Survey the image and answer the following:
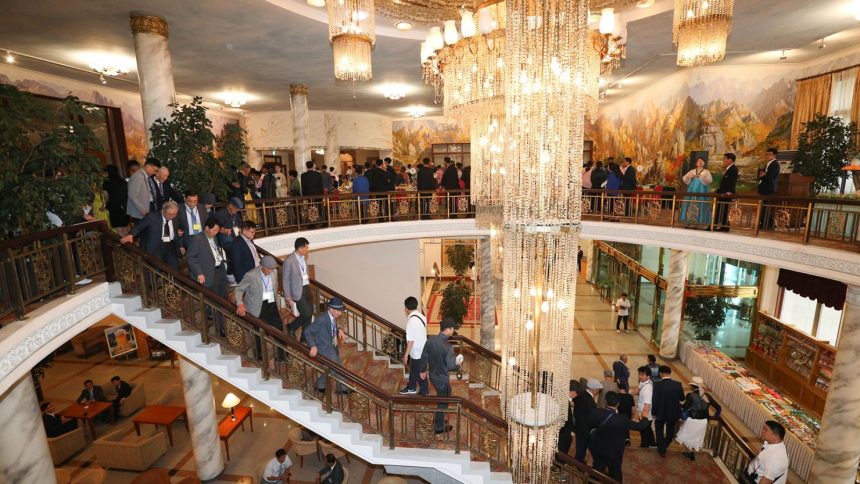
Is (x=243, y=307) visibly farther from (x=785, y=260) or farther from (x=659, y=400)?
(x=785, y=260)

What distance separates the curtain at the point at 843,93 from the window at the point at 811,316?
4210mm

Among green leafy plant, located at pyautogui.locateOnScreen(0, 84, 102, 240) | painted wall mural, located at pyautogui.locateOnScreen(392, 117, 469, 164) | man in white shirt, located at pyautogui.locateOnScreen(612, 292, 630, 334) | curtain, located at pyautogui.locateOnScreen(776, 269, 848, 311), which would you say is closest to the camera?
green leafy plant, located at pyautogui.locateOnScreen(0, 84, 102, 240)

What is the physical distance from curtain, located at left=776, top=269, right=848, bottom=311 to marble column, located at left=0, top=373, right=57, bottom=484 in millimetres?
13031

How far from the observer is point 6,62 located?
9.23m

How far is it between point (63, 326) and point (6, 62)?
8708 millimetres

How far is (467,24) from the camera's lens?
16.5ft

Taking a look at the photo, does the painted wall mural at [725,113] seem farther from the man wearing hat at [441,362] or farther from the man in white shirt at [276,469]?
the man in white shirt at [276,469]

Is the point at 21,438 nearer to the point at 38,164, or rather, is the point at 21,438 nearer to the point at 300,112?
the point at 38,164

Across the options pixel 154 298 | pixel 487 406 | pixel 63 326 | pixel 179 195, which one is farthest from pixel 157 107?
pixel 487 406

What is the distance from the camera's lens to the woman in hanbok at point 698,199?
866 centimetres

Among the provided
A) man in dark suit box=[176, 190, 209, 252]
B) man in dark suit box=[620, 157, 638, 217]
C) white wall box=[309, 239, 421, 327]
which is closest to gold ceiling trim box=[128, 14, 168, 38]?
man in dark suit box=[176, 190, 209, 252]

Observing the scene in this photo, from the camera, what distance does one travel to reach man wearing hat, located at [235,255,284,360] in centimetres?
528

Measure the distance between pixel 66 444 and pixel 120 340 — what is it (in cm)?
468

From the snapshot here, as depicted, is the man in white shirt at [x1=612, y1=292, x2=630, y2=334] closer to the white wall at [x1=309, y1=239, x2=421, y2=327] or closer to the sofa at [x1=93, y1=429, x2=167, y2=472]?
the white wall at [x1=309, y1=239, x2=421, y2=327]
